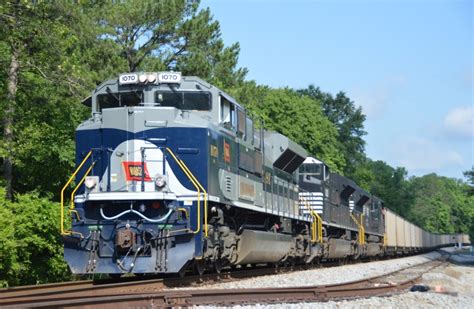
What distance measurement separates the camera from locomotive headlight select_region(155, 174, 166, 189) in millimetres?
11750

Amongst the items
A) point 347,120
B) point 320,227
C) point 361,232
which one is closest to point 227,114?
point 320,227

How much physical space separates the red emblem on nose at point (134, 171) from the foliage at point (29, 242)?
4.51 m

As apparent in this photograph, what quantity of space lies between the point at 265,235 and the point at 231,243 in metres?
2.31

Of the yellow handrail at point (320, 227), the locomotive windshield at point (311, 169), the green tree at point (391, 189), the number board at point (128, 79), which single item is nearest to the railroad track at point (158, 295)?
the number board at point (128, 79)

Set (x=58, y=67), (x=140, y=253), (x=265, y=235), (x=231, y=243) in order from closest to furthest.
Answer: (x=140, y=253), (x=231, y=243), (x=265, y=235), (x=58, y=67)

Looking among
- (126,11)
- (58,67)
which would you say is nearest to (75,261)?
(58,67)

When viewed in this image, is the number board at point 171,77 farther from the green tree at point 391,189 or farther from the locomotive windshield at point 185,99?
the green tree at point 391,189

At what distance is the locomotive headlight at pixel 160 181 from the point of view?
463 inches

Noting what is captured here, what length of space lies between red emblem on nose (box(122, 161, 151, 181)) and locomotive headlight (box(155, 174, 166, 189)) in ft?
0.98

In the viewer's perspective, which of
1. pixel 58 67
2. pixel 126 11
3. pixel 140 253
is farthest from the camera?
pixel 126 11

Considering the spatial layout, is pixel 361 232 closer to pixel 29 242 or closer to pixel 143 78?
pixel 29 242

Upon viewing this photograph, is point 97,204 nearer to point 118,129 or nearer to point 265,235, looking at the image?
point 118,129

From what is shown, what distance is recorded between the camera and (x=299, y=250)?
2000 cm

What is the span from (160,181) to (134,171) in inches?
23.0
